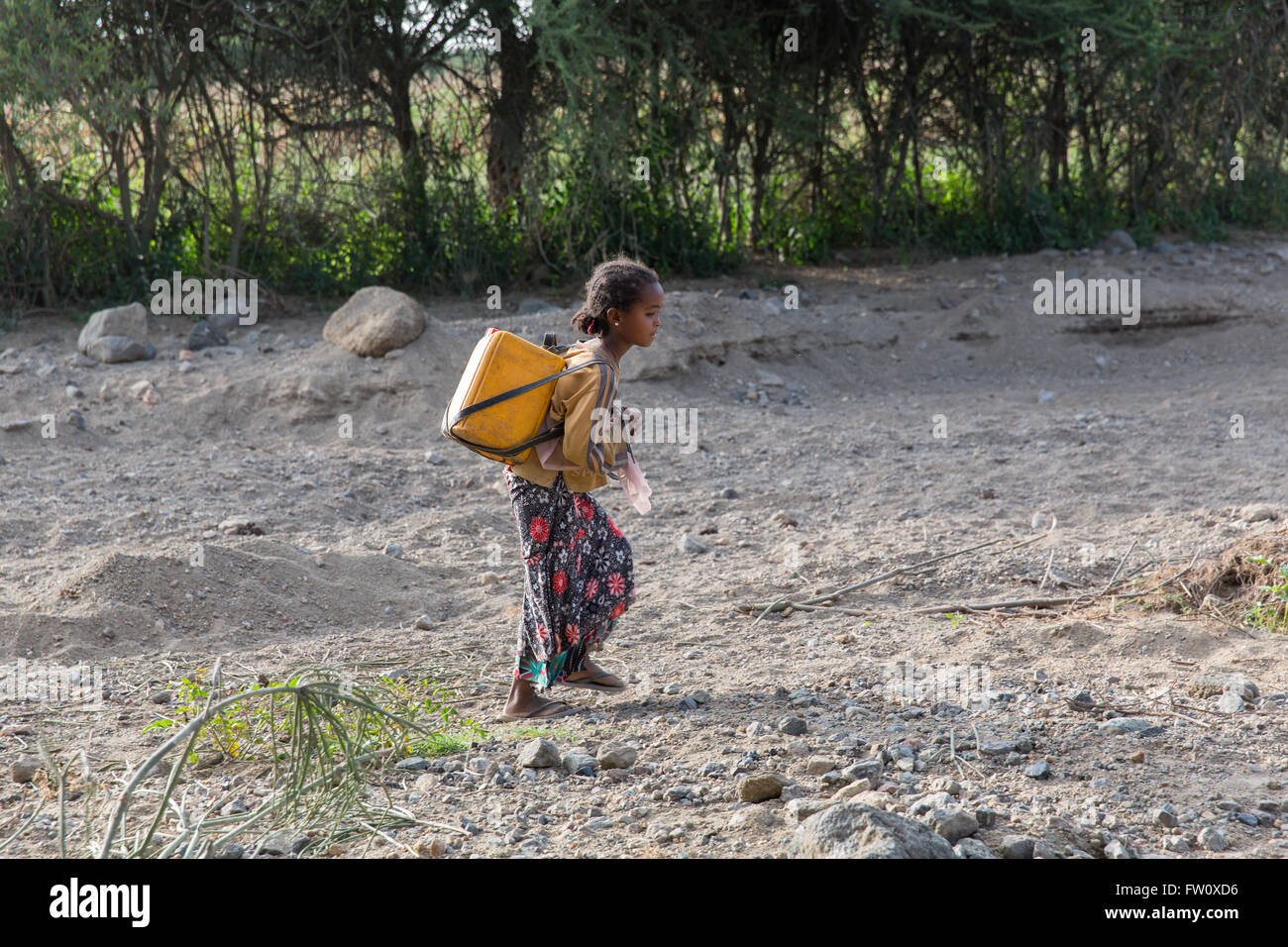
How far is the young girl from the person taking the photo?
9.82 ft

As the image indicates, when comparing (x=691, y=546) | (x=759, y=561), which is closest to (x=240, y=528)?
(x=691, y=546)

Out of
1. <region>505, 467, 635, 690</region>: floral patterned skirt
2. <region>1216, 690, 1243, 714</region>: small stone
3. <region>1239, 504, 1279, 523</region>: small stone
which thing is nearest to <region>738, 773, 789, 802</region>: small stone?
<region>505, 467, 635, 690</region>: floral patterned skirt

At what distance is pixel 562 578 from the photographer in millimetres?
3186

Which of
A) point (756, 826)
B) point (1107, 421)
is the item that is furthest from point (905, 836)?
point (1107, 421)

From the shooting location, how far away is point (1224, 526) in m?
4.51

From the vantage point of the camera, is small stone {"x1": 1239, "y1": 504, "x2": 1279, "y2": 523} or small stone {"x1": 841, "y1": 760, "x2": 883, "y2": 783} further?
small stone {"x1": 1239, "y1": 504, "x2": 1279, "y2": 523}

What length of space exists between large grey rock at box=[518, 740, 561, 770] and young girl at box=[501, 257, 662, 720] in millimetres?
365

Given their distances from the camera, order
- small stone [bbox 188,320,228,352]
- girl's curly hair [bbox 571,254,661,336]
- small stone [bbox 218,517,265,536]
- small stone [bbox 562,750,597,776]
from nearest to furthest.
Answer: small stone [bbox 562,750,597,776] < girl's curly hair [bbox 571,254,661,336] < small stone [bbox 218,517,265,536] < small stone [bbox 188,320,228,352]

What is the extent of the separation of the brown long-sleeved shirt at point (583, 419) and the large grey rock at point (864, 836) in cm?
114

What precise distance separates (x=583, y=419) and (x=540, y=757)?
878mm

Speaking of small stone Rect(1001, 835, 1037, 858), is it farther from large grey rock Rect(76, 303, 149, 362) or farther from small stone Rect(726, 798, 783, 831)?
large grey rock Rect(76, 303, 149, 362)

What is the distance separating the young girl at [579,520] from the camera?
9.82ft

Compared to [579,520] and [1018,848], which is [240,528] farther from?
[1018,848]

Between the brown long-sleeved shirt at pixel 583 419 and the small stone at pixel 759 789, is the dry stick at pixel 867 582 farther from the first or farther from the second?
the small stone at pixel 759 789
